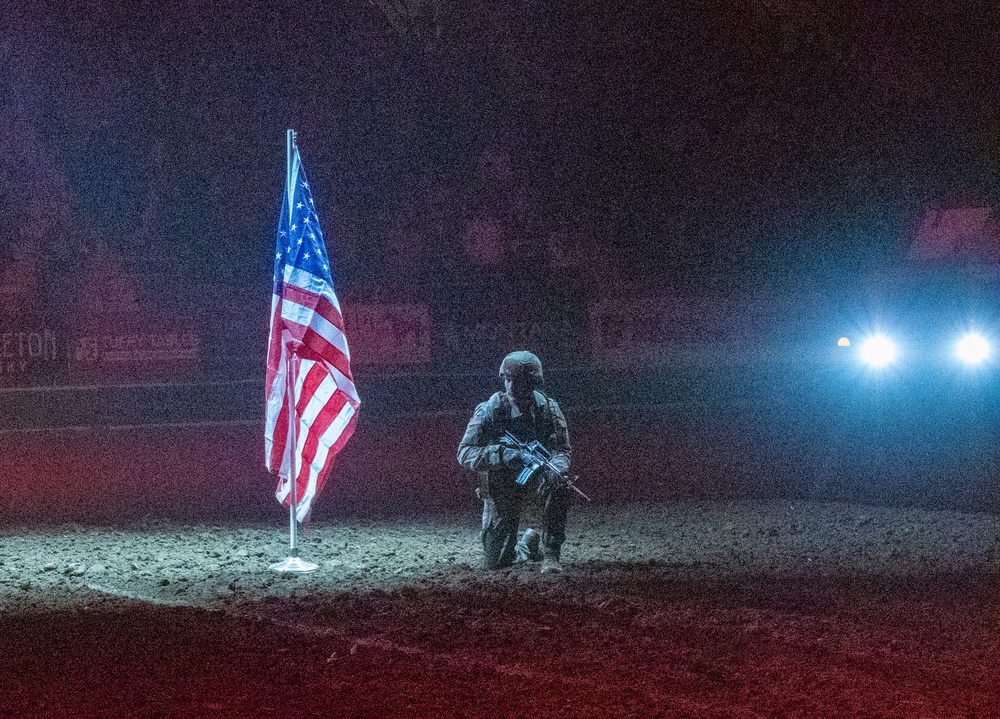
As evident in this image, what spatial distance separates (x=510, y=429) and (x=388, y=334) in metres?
13.7

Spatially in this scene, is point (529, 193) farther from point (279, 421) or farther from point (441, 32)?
point (279, 421)

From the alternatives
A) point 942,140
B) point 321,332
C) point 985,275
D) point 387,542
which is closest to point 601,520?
point 387,542

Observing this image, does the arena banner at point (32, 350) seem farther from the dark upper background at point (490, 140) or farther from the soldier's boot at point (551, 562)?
the soldier's boot at point (551, 562)

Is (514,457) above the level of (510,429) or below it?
below

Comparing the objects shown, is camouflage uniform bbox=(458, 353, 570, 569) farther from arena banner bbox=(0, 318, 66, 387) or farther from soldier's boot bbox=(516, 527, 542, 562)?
arena banner bbox=(0, 318, 66, 387)

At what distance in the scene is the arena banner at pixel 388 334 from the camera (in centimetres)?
2256

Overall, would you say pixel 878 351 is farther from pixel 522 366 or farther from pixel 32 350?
pixel 32 350

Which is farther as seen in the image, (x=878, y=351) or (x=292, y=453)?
(x=878, y=351)

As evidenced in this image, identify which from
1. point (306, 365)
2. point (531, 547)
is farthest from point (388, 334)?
point (531, 547)

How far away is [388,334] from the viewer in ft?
74.7

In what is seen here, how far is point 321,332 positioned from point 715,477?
8.24 m

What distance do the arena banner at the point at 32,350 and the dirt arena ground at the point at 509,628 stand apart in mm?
12015

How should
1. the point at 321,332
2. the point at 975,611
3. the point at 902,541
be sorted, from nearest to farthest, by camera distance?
the point at 975,611 → the point at 321,332 → the point at 902,541

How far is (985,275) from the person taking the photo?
2298cm
